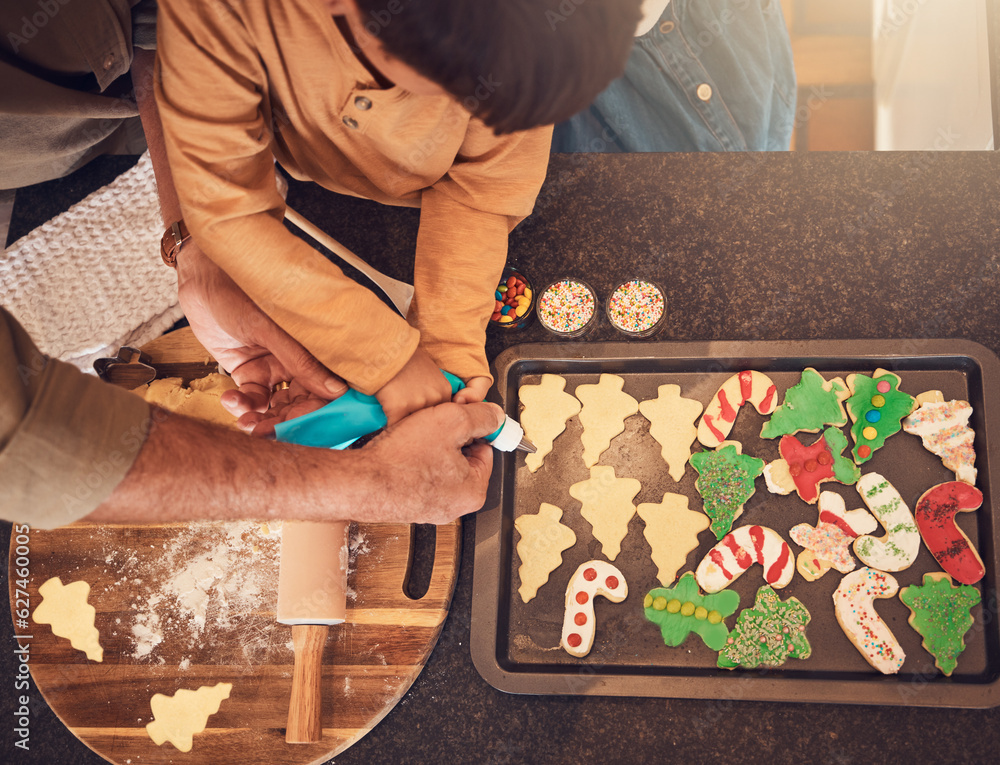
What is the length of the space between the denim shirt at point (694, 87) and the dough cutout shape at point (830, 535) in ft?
2.58

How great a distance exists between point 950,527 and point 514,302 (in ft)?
2.38

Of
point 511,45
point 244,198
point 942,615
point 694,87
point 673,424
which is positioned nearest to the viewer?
point 511,45

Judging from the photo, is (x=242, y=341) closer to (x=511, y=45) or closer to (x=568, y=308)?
(x=568, y=308)

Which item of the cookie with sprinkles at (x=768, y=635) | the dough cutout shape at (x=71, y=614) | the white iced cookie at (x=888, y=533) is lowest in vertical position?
the dough cutout shape at (x=71, y=614)

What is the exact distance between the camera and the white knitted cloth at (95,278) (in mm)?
1112

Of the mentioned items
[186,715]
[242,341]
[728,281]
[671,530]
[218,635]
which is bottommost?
[186,715]

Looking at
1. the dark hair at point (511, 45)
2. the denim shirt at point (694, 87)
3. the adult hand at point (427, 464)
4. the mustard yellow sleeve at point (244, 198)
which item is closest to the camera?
the dark hair at point (511, 45)

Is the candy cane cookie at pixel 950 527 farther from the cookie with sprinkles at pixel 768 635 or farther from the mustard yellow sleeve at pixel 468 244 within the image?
the mustard yellow sleeve at pixel 468 244

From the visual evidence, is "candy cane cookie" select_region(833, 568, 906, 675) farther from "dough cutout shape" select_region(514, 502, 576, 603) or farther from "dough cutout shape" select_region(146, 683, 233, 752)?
"dough cutout shape" select_region(146, 683, 233, 752)

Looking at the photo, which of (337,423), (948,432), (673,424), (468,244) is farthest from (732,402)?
(337,423)

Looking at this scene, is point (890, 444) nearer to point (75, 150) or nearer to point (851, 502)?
point (851, 502)

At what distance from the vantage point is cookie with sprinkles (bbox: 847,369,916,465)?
99 centimetres

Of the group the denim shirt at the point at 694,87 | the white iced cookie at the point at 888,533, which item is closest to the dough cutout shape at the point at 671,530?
the white iced cookie at the point at 888,533

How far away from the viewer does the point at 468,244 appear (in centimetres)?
96
